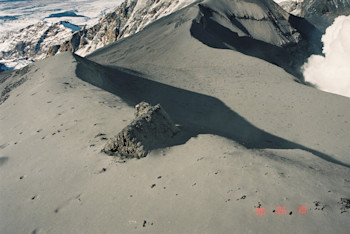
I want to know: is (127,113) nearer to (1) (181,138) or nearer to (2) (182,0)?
(1) (181,138)

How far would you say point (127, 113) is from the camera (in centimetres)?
1150

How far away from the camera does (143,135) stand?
29.5 feet

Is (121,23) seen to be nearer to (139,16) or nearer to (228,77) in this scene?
(139,16)

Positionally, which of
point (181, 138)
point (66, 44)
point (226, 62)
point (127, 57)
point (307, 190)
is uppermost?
point (307, 190)

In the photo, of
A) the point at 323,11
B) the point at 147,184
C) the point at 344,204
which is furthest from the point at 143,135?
the point at 323,11

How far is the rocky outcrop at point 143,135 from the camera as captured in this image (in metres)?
8.60

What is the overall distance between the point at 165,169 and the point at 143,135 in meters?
1.60

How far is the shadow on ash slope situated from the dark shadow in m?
13.6

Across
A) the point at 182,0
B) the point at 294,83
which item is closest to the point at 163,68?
the point at 294,83

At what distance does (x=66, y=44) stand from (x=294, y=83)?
567 ft

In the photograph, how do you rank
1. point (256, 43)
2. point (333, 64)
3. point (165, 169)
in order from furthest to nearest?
point (333, 64)
point (256, 43)
point (165, 169)

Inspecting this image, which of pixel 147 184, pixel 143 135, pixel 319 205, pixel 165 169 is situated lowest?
pixel 147 184

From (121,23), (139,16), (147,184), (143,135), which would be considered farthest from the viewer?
(121,23)

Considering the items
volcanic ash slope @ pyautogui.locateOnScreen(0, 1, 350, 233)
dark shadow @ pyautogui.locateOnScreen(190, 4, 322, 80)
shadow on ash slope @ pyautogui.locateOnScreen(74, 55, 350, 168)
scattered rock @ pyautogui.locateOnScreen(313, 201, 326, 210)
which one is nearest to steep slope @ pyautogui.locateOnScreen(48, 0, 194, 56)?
dark shadow @ pyautogui.locateOnScreen(190, 4, 322, 80)
